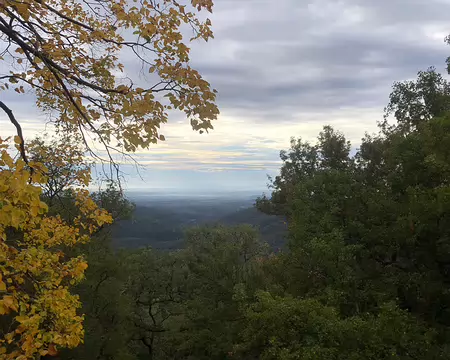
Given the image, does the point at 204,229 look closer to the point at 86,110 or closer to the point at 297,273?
the point at 297,273

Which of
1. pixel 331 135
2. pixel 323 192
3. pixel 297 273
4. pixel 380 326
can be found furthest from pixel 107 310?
pixel 331 135

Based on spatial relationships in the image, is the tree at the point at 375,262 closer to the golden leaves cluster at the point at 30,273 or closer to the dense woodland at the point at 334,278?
the dense woodland at the point at 334,278

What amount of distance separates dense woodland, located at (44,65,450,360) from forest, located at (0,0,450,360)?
73mm

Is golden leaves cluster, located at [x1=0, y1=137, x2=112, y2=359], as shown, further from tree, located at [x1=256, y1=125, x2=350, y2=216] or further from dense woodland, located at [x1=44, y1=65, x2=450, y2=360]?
tree, located at [x1=256, y1=125, x2=350, y2=216]

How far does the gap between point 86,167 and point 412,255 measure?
14612 millimetres

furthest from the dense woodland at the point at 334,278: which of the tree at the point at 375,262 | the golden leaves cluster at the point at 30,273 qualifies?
the golden leaves cluster at the point at 30,273

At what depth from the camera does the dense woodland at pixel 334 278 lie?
397 inches

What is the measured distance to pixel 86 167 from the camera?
5.54 metres

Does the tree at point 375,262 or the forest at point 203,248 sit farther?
the tree at point 375,262

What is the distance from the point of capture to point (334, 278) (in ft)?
43.8

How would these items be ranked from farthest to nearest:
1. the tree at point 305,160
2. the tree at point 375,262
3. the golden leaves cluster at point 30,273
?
1. the tree at point 305,160
2. the tree at point 375,262
3. the golden leaves cluster at point 30,273

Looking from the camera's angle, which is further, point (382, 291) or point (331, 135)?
point (331, 135)

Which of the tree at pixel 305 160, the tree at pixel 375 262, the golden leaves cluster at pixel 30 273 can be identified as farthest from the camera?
the tree at pixel 305 160

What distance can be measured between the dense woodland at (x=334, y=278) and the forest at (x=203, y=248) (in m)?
0.07
